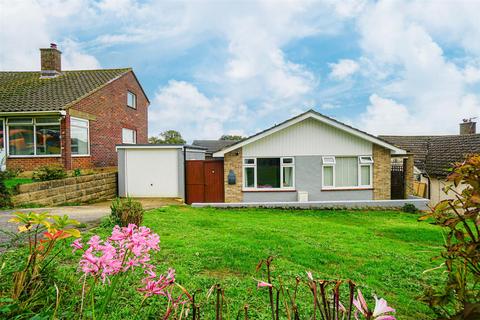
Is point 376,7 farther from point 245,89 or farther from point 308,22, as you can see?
point 245,89

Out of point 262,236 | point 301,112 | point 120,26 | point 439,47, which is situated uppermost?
point 120,26

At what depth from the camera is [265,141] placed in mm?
14648

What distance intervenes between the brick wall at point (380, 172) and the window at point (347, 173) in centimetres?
28

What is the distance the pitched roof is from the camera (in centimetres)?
1486

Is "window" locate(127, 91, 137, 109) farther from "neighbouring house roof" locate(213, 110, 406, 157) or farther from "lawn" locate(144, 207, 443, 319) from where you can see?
"lawn" locate(144, 207, 443, 319)

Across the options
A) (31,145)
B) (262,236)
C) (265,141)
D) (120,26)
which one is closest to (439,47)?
(265,141)

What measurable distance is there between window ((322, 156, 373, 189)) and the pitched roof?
13.8 m

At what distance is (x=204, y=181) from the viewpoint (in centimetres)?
1473

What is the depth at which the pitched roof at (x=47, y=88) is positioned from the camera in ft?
48.8

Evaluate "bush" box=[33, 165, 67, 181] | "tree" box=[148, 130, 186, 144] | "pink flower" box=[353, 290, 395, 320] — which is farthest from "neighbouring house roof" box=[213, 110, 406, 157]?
"tree" box=[148, 130, 186, 144]

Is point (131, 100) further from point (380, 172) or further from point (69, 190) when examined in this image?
point (380, 172)


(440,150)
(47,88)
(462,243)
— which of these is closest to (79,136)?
(47,88)

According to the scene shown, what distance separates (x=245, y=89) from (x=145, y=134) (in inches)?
425

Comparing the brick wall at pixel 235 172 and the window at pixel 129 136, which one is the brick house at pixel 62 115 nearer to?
the window at pixel 129 136
